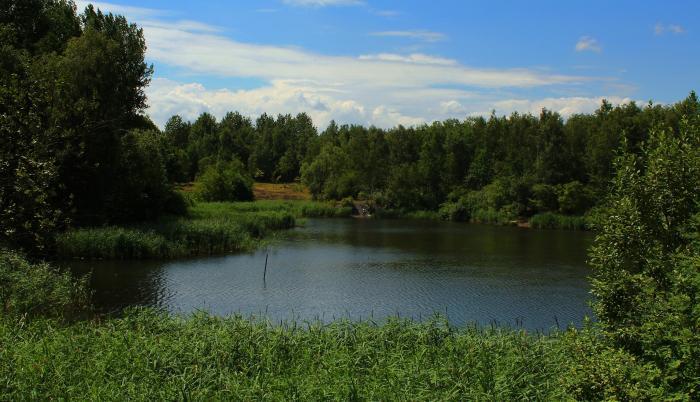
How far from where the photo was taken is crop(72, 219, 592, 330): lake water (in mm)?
25094

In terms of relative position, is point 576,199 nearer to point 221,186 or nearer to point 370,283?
point 221,186

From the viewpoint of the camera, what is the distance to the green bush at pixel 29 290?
58.0ft

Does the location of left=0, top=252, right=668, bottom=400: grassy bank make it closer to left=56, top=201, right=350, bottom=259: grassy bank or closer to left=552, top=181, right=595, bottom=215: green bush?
left=56, top=201, right=350, bottom=259: grassy bank

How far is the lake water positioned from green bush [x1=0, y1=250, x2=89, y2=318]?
389 cm

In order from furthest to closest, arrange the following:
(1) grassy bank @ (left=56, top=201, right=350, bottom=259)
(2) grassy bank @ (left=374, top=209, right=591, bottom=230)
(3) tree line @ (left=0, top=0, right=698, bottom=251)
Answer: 1. (2) grassy bank @ (left=374, top=209, right=591, bottom=230)
2. (1) grassy bank @ (left=56, top=201, right=350, bottom=259)
3. (3) tree line @ (left=0, top=0, right=698, bottom=251)

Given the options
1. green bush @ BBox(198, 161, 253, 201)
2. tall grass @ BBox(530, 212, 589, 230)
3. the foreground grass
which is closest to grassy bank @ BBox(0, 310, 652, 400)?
the foreground grass

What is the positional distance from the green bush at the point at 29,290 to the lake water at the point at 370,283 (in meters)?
3.89

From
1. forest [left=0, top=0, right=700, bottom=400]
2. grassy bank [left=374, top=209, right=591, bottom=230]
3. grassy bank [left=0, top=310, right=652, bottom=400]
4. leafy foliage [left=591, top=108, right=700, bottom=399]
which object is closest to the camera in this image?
forest [left=0, top=0, right=700, bottom=400]

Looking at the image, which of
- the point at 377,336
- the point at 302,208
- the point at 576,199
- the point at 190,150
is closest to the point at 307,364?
the point at 377,336

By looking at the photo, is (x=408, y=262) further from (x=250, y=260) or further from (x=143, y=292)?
(x=143, y=292)

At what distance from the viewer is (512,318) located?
2409cm

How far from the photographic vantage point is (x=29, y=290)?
18766 millimetres

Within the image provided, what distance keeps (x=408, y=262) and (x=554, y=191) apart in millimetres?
41379

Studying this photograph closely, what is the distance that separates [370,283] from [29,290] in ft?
58.8
